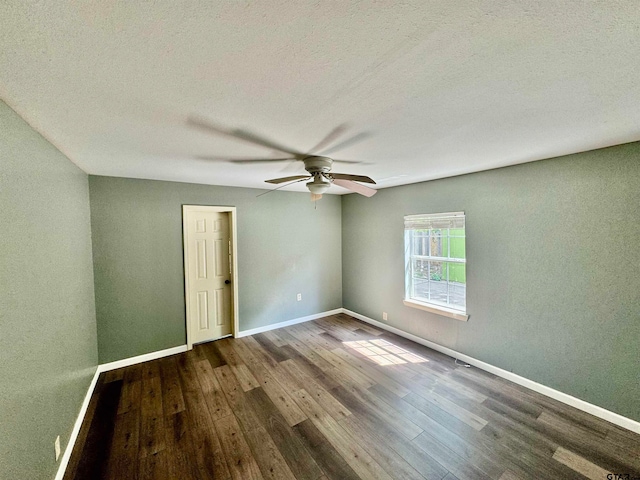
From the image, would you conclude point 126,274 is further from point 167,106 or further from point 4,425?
point 167,106

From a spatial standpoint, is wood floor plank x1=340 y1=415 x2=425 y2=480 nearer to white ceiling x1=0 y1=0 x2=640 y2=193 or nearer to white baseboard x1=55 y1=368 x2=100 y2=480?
white baseboard x1=55 y1=368 x2=100 y2=480

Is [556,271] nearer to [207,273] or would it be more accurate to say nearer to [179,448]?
[179,448]

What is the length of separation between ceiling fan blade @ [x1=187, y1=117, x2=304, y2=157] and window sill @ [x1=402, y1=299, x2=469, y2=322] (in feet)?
9.27

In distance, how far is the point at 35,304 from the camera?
154 centimetres

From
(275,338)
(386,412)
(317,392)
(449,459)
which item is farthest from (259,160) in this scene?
(449,459)

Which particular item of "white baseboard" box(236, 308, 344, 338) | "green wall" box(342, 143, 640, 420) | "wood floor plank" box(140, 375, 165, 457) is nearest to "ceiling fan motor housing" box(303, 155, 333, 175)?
"green wall" box(342, 143, 640, 420)

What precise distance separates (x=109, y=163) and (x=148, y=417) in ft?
7.99

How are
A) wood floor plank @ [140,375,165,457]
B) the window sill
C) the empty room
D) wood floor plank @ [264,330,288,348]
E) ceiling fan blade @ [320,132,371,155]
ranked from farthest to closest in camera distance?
1. wood floor plank @ [264,330,288,348]
2. the window sill
3. wood floor plank @ [140,375,165,457]
4. ceiling fan blade @ [320,132,371,155]
5. the empty room

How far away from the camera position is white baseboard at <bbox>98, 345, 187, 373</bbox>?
123 inches

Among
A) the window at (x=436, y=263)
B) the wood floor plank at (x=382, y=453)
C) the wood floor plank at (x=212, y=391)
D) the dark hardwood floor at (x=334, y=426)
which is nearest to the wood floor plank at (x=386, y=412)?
the dark hardwood floor at (x=334, y=426)

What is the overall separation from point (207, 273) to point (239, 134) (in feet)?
8.72

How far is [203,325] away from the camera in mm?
3881

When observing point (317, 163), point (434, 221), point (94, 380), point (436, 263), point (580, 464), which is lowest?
point (580, 464)

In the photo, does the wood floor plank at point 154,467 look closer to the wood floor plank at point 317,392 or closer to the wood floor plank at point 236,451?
the wood floor plank at point 236,451
